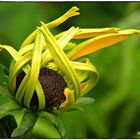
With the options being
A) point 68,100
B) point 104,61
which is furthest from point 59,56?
point 104,61

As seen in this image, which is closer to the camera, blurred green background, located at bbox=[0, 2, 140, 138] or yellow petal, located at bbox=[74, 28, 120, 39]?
yellow petal, located at bbox=[74, 28, 120, 39]

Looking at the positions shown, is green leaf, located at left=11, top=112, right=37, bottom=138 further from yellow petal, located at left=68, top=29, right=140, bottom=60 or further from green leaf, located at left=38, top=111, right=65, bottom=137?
yellow petal, located at left=68, top=29, right=140, bottom=60

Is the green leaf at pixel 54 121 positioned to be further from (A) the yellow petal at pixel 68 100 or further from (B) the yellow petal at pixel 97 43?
(B) the yellow petal at pixel 97 43

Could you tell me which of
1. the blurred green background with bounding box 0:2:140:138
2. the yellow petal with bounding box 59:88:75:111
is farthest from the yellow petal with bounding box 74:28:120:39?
the blurred green background with bounding box 0:2:140:138

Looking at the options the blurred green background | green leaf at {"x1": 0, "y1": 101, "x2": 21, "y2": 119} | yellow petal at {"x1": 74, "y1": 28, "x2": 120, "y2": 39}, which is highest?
yellow petal at {"x1": 74, "y1": 28, "x2": 120, "y2": 39}

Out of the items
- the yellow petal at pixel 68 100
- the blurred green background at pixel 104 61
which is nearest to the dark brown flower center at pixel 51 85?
the yellow petal at pixel 68 100

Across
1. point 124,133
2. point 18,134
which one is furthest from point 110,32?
point 124,133
